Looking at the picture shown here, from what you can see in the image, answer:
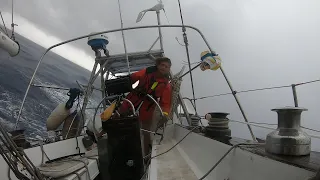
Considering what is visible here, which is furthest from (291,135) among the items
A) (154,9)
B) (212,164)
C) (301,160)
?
(154,9)

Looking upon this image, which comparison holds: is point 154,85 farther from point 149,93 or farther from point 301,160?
point 301,160

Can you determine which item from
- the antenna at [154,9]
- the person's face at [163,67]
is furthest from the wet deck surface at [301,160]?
the antenna at [154,9]

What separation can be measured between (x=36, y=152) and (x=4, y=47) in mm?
2022

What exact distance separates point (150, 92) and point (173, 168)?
4.89 ft

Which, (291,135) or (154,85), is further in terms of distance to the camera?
(154,85)

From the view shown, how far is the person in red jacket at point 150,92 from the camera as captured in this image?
3.11m

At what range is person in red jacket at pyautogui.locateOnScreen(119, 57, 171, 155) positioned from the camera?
3.11 metres

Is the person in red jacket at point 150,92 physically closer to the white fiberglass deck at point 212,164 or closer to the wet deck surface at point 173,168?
the white fiberglass deck at point 212,164

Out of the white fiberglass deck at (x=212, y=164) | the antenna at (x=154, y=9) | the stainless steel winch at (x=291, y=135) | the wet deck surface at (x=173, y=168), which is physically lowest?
the wet deck surface at (x=173, y=168)

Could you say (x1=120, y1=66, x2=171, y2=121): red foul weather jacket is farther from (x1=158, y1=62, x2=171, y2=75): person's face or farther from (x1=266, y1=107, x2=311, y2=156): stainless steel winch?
(x1=266, y1=107, x2=311, y2=156): stainless steel winch

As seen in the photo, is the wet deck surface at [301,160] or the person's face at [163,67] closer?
the wet deck surface at [301,160]

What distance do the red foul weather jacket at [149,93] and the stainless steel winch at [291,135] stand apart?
6.91ft

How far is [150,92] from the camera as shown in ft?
10.4

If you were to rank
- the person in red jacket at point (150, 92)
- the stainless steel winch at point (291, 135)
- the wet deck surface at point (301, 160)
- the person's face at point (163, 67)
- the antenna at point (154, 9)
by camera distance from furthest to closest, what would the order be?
the antenna at point (154, 9), the person's face at point (163, 67), the person in red jacket at point (150, 92), the stainless steel winch at point (291, 135), the wet deck surface at point (301, 160)
